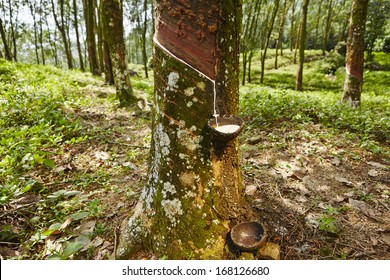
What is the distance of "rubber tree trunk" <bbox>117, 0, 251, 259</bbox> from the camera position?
1.83 meters

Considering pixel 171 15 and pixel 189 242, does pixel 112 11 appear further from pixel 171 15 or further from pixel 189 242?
pixel 189 242

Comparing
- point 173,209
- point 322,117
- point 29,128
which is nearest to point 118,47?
point 29,128

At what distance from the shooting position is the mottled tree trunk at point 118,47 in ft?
20.6

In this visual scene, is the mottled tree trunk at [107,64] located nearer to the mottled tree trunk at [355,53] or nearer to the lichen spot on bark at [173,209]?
the mottled tree trunk at [355,53]

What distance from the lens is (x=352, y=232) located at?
2.35 m

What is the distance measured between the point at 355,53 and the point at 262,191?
527 centimetres

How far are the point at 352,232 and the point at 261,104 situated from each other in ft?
13.3

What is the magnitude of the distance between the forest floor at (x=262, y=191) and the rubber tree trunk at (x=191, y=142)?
0.53m

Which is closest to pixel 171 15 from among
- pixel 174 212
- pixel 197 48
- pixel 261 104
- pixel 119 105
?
pixel 197 48

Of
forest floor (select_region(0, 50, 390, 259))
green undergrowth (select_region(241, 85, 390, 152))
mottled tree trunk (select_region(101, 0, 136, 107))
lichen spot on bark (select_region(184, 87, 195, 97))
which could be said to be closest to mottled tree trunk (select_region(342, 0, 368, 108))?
green undergrowth (select_region(241, 85, 390, 152))

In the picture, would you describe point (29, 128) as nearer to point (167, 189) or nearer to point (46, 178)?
point (46, 178)

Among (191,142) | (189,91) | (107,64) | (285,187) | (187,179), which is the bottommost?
(285,187)

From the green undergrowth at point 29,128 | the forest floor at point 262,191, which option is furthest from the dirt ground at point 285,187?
the green undergrowth at point 29,128

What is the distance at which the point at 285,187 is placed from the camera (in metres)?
3.01
